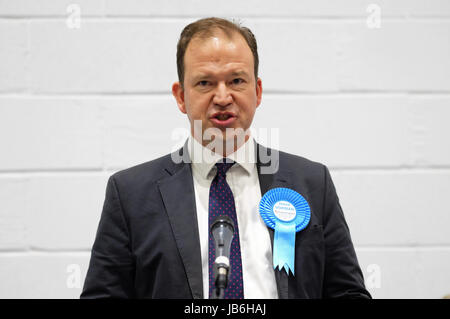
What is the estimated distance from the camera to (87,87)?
5.37ft

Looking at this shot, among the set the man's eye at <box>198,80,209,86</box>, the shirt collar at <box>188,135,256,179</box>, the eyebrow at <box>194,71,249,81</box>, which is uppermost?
the eyebrow at <box>194,71,249,81</box>

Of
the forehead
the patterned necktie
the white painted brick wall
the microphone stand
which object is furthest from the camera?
the white painted brick wall

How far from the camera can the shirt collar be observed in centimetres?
119

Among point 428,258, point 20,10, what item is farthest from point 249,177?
point 20,10

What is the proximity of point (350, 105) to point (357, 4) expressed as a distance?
0.37m

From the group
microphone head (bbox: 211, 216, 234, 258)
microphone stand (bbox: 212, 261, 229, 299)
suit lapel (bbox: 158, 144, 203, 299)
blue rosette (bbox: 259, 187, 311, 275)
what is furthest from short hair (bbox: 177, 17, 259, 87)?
microphone stand (bbox: 212, 261, 229, 299)

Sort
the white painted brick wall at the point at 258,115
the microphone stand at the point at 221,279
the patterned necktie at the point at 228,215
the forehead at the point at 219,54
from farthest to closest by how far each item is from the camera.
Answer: the white painted brick wall at the point at 258,115 → the forehead at the point at 219,54 → the patterned necktie at the point at 228,215 → the microphone stand at the point at 221,279

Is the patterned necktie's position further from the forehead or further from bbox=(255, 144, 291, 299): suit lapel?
the forehead

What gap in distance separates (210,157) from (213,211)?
0.16 m

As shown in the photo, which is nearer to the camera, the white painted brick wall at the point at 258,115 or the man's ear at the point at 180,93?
the man's ear at the point at 180,93

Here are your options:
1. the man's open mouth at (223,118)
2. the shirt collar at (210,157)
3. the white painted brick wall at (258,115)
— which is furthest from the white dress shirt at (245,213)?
the white painted brick wall at (258,115)

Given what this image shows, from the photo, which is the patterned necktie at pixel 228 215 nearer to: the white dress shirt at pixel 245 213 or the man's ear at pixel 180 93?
the white dress shirt at pixel 245 213

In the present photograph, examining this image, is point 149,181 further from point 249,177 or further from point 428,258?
point 428,258

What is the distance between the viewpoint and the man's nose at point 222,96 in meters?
1.12
